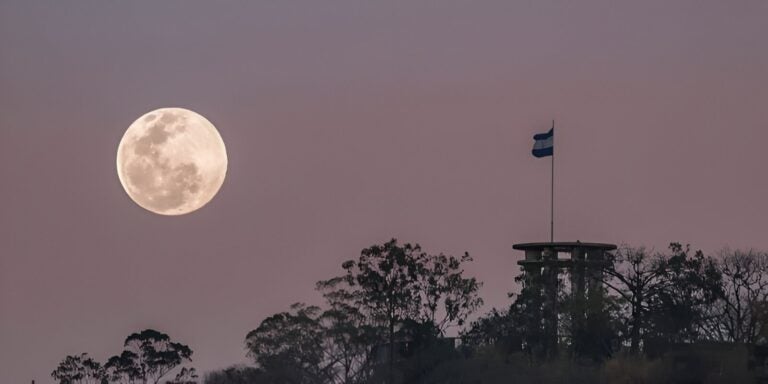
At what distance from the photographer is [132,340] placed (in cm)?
18125

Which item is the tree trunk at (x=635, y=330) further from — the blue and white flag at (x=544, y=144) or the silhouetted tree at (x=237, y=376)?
the silhouetted tree at (x=237, y=376)

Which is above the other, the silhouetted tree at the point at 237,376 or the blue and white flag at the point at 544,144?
the blue and white flag at the point at 544,144

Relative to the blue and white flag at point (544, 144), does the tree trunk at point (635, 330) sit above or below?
below

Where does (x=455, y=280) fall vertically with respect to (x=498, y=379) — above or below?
above

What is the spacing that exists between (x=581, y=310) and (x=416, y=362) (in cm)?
1495

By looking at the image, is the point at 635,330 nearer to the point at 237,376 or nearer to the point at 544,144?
the point at 544,144

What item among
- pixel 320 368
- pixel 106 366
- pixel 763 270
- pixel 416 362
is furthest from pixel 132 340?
pixel 763 270

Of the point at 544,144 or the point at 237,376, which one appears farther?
the point at 237,376

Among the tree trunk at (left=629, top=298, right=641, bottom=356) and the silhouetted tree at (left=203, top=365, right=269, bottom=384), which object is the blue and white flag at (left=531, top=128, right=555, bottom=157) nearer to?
the tree trunk at (left=629, top=298, right=641, bottom=356)

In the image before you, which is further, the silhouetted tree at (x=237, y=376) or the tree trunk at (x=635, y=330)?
the silhouetted tree at (x=237, y=376)

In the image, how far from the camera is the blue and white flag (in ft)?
436

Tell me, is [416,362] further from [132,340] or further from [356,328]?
[132,340]

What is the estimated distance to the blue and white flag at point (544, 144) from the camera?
13275 cm

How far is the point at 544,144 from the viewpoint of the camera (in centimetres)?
13362
